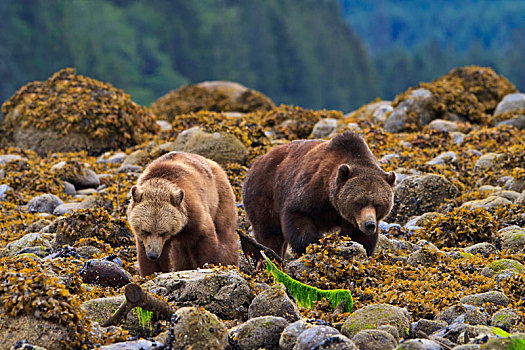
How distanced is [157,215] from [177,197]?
0.23 m

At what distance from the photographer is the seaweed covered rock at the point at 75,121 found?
14406 millimetres

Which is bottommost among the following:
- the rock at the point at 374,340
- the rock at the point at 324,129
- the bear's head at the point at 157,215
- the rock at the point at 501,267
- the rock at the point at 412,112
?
the rock at the point at 374,340

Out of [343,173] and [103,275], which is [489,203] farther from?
[103,275]

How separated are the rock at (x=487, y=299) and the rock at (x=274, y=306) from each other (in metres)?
1.46

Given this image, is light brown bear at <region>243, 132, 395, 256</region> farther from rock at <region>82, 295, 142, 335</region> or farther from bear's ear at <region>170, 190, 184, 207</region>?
rock at <region>82, 295, 142, 335</region>

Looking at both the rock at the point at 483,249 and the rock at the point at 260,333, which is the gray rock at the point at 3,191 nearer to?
the rock at the point at 483,249

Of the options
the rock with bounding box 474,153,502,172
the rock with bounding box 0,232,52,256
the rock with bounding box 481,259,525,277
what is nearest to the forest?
the rock with bounding box 474,153,502,172

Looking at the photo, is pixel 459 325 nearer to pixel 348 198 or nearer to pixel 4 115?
pixel 348 198

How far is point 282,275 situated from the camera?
19.1 feet

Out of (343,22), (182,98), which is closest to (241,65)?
(343,22)

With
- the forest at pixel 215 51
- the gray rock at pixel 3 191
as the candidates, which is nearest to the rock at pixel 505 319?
the gray rock at pixel 3 191

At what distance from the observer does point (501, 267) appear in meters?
6.67

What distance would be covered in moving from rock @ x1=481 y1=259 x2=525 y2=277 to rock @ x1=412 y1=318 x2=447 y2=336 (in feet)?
5.36

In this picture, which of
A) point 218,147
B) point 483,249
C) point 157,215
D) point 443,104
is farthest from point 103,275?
point 443,104
